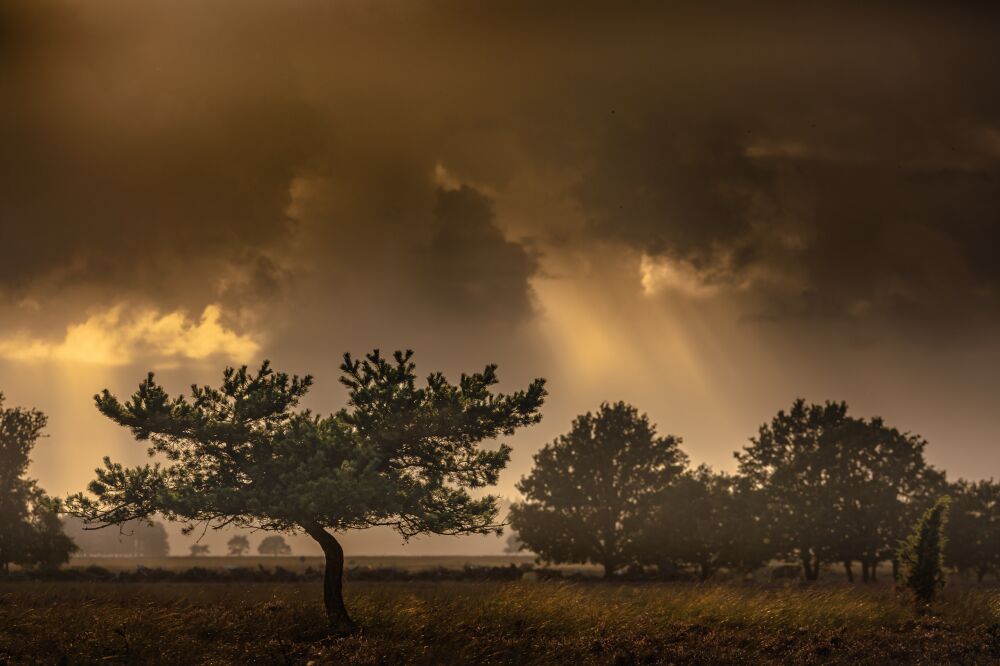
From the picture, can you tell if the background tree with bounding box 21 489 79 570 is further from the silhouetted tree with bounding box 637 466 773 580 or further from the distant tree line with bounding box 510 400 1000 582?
the silhouetted tree with bounding box 637 466 773 580

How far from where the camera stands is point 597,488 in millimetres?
54719

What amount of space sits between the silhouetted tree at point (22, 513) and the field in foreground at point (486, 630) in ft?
114

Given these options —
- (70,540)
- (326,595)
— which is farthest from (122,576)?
(326,595)

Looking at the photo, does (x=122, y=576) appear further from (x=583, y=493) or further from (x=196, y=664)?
(x=196, y=664)

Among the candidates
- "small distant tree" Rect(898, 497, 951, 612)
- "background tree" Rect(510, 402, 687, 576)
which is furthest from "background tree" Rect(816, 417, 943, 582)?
"small distant tree" Rect(898, 497, 951, 612)

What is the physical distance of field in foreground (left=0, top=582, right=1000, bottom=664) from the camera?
60.2 feet

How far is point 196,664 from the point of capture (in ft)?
57.5

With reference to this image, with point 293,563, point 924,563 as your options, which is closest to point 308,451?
point 924,563

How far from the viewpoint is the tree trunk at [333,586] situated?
21.5 meters

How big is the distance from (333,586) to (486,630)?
487cm

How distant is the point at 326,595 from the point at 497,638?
5581 mm

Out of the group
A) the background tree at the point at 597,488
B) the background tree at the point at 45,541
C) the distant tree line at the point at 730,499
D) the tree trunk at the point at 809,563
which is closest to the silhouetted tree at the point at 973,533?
the distant tree line at the point at 730,499

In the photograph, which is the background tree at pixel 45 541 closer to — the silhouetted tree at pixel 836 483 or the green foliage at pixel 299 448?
the green foliage at pixel 299 448

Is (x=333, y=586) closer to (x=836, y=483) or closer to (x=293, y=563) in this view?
(x=836, y=483)
